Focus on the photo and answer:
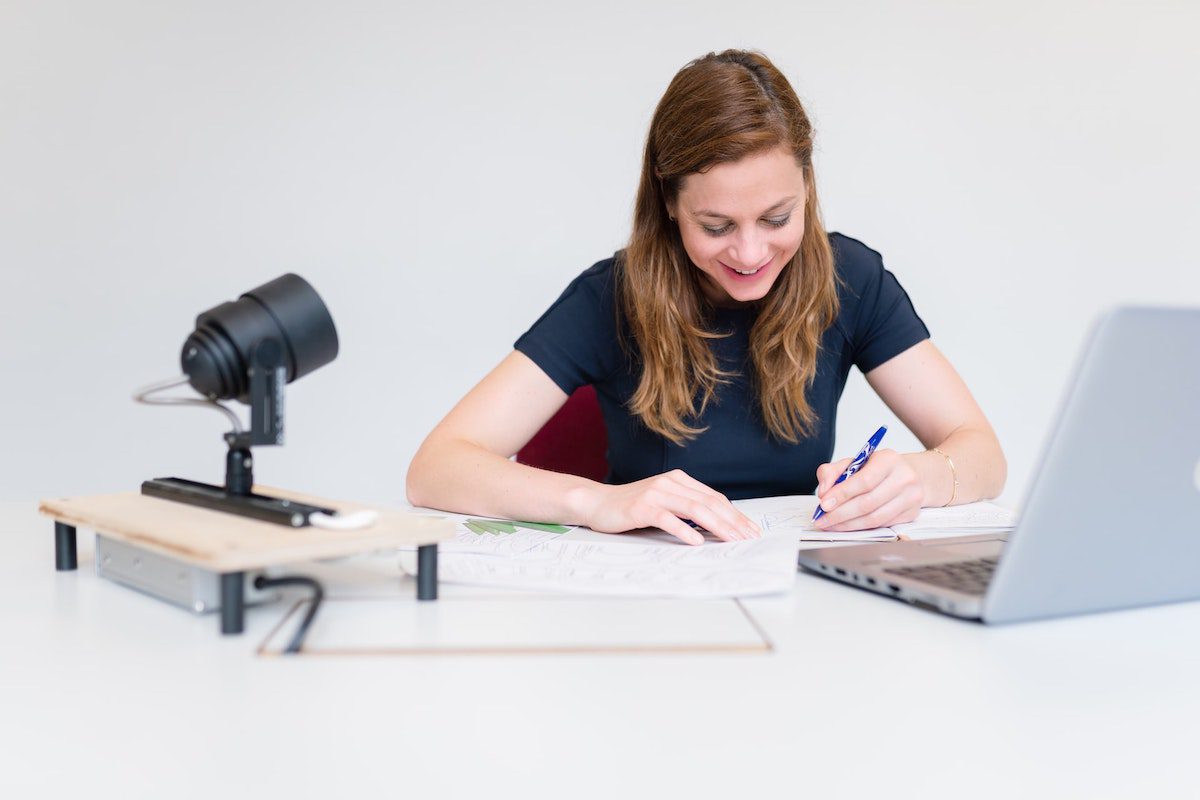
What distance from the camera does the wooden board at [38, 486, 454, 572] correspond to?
75cm

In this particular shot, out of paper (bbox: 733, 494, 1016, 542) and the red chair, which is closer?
paper (bbox: 733, 494, 1016, 542)

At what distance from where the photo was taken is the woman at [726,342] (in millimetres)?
1463

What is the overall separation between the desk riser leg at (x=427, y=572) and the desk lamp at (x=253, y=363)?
0.09m

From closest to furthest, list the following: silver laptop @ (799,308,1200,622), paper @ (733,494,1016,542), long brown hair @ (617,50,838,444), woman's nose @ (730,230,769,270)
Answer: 1. silver laptop @ (799,308,1200,622)
2. paper @ (733,494,1016,542)
3. woman's nose @ (730,230,769,270)
4. long brown hair @ (617,50,838,444)

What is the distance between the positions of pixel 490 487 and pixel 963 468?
665 mm

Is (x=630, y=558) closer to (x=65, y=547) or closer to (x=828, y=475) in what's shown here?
(x=828, y=475)

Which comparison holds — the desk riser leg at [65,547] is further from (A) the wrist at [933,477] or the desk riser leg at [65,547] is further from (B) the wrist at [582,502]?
(A) the wrist at [933,477]

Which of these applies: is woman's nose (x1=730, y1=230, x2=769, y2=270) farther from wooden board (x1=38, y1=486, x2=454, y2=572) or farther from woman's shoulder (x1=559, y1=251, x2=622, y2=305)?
wooden board (x1=38, y1=486, x2=454, y2=572)

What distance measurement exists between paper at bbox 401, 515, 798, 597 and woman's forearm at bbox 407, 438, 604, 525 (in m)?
0.07

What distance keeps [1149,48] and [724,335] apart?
2170mm

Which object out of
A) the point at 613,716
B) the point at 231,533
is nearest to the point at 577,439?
the point at 231,533

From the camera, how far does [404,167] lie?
9.49ft

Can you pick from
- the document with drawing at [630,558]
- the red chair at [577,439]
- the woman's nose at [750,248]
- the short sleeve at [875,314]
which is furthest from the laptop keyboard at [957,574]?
the red chair at [577,439]

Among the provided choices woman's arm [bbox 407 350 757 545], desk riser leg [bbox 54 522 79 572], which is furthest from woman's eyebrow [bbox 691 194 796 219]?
desk riser leg [bbox 54 522 79 572]
